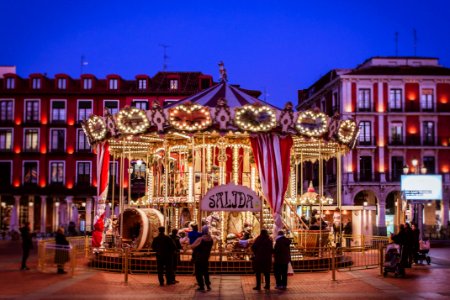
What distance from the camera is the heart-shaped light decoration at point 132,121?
21.0m

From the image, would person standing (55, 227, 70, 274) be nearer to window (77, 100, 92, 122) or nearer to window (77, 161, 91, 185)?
window (77, 161, 91, 185)

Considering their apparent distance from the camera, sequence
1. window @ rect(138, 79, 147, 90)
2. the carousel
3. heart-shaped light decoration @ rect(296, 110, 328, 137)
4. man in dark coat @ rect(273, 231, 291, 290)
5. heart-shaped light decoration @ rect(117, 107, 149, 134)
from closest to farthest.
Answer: man in dark coat @ rect(273, 231, 291, 290) < the carousel < heart-shaped light decoration @ rect(117, 107, 149, 134) < heart-shaped light decoration @ rect(296, 110, 328, 137) < window @ rect(138, 79, 147, 90)

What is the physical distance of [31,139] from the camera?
60.3 metres

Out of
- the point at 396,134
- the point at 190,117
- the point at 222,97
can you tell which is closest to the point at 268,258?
the point at 190,117

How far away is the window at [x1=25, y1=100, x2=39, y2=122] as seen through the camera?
198 feet

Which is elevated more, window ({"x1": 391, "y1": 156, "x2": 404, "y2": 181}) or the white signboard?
window ({"x1": 391, "y1": 156, "x2": 404, "y2": 181})

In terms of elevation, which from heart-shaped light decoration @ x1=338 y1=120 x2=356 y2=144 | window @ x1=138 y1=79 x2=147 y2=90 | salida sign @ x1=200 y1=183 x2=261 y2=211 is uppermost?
window @ x1=138 y1=79 x2=147 y2=90

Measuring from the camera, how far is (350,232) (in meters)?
36.4

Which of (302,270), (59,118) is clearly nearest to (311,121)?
(302,270)

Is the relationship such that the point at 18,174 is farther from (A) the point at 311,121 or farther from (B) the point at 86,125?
(A) the point at 311,121

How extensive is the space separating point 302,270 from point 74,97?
43744mm

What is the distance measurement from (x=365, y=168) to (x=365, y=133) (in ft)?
9.62

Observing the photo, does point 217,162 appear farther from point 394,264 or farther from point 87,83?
point 87,83

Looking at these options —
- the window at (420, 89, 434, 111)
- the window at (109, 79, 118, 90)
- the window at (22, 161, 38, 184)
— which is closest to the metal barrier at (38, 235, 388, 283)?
the window at (420, 89, 434, 111)
